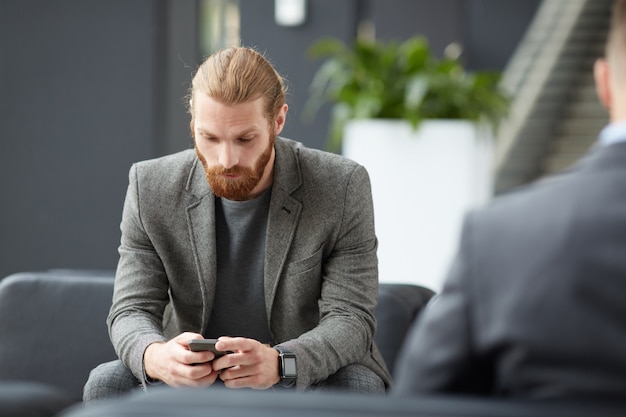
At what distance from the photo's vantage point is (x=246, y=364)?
2.13m

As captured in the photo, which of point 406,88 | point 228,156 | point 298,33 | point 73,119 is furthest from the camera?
point 298,33

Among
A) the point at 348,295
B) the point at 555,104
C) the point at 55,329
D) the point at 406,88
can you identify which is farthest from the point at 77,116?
the point at 555,104

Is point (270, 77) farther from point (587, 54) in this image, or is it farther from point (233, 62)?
point (587, 54)

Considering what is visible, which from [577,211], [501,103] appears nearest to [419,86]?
[501,103]

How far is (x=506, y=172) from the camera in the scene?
9453 millimetres

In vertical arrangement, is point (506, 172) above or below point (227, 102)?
below

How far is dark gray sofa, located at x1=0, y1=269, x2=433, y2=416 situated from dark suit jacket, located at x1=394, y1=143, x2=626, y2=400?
1599 millimetres

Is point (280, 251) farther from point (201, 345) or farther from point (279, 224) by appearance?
point (201, 345)

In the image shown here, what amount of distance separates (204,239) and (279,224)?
186 millimetres

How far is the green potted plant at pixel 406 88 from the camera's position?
485 centimetres

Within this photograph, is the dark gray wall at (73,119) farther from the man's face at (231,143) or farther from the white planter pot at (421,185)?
the man's face at (231,143)

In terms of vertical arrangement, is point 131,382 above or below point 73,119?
below

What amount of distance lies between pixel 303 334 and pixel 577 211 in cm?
132

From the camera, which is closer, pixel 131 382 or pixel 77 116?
pixel 131 382
